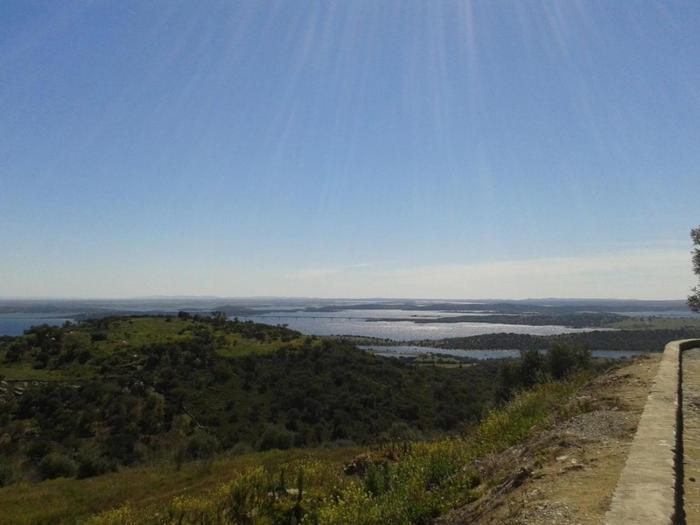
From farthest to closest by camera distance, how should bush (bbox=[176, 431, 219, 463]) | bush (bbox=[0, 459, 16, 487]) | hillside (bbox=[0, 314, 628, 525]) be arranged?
bush (bbox=[176, 431, 219, 463]) → bush (bbox=[0, 459, 16, 487]) → hillside (bbox=[0, 314, 628, 525])

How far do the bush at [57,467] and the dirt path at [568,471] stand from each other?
25.6m

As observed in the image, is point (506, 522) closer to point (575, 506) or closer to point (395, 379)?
point (575, 506)

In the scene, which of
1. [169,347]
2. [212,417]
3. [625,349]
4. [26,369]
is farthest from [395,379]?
[625,349]

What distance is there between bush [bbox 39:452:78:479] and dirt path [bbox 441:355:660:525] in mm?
25552

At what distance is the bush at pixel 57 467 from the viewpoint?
24453 millimetres

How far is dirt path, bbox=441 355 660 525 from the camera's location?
4613 mm

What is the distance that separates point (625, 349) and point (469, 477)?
13828 centimetres

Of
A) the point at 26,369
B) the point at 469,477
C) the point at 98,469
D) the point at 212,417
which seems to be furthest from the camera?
the point at 26,369

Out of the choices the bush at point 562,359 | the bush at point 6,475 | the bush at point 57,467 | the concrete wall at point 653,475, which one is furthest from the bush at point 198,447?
the concrete wall at point 653,475

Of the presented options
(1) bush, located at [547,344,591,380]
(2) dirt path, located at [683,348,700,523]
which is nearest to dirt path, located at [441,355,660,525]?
(2) dirt path, located at [683,348,700,523]

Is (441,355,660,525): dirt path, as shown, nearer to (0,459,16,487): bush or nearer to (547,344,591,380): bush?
(0,459,16,487): bush

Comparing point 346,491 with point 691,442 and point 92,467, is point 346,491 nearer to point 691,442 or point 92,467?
point 691,442

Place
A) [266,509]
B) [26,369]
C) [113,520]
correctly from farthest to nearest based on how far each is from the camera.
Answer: [26,369] → [113,520] → [266,509]

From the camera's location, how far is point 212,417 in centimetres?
4297
